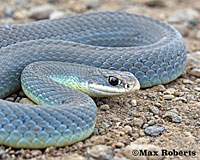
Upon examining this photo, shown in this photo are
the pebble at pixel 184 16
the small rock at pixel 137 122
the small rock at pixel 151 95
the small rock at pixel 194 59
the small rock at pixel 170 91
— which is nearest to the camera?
the small rock at pixel 137 122

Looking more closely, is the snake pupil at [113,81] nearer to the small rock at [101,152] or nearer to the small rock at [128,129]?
the small rock at [128,129]

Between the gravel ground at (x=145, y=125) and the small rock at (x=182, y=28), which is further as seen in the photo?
the small rock at (x=182, y=28)

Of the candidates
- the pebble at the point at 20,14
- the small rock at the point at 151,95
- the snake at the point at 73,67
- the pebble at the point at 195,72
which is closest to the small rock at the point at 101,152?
the snake at the point at 73,67

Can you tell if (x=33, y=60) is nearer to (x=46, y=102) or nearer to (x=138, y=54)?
(x=46, y=102)

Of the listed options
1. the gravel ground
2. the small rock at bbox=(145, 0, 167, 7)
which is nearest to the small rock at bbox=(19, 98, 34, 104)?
the gravel ground

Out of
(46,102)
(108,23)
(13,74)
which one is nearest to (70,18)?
(108,23)

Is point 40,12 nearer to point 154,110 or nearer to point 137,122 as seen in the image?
point 154,110

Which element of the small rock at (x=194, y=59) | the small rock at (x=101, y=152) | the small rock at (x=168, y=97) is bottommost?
the small rock at (x=194, y=59)
